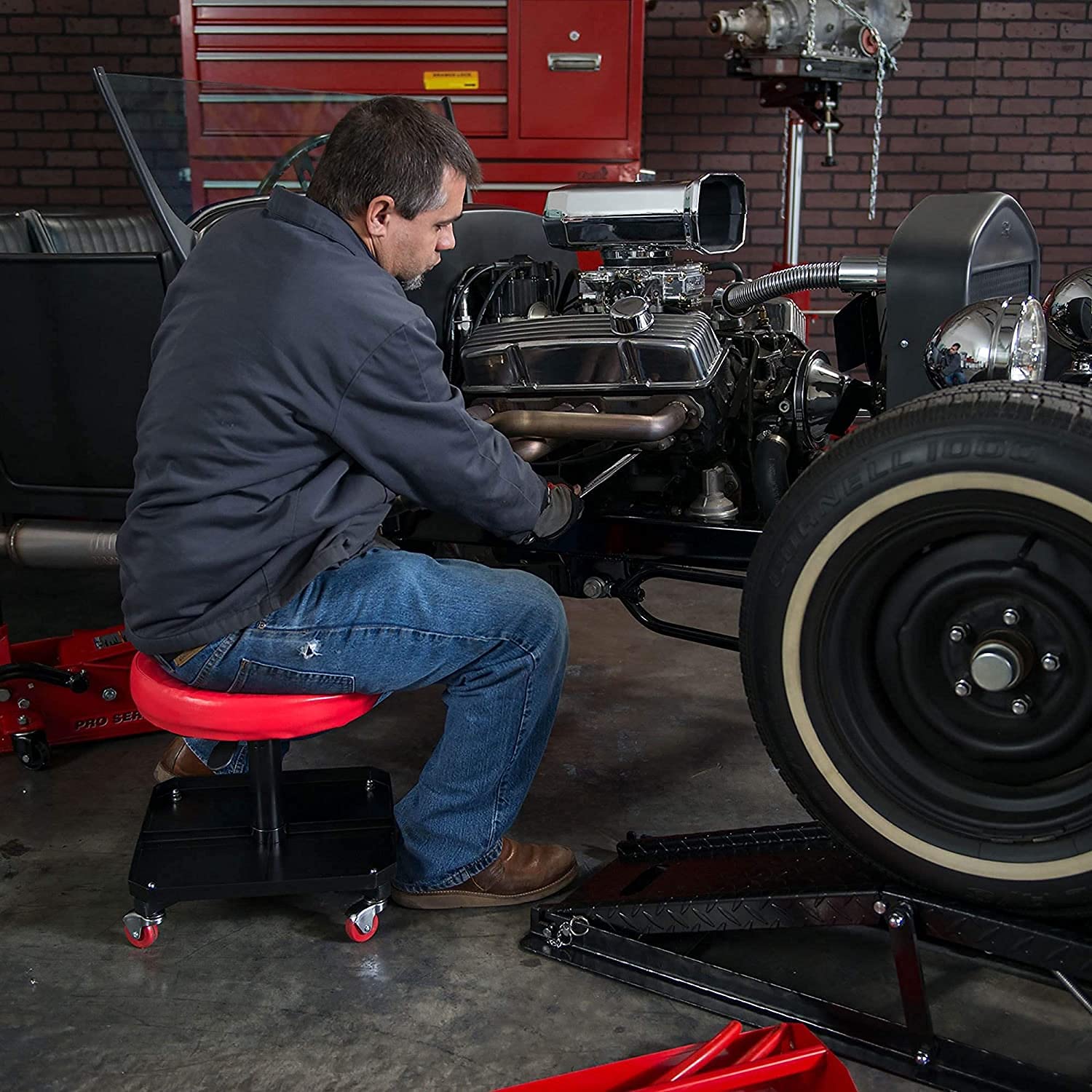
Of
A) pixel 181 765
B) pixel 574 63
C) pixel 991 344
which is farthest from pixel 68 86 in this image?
pixel 991 344

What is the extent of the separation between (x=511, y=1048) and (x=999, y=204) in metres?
1.72

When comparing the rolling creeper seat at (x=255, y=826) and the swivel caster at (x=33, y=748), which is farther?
the swivel caster at (x=33, y=748)

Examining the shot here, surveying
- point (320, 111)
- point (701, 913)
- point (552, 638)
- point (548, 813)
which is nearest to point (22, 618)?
point (320, 111)

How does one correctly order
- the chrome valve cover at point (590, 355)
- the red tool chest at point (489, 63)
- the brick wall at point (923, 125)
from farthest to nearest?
the brick wall at point (923, 125) < the red tool chest at point (489, 63) < the chrome valve cover at point (590, 355)

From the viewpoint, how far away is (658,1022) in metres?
1.87

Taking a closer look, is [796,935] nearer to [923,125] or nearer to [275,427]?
[275,427]

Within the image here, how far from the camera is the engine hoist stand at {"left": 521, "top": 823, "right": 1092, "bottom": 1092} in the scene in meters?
1.70

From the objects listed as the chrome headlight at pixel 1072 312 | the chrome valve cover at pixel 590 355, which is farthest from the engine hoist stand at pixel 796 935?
the chrome headlight at pixel 1072 312

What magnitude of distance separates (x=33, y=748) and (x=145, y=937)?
892 millimetres

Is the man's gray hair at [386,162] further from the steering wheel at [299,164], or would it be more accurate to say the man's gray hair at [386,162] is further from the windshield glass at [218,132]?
the steering wheel at [299,164]

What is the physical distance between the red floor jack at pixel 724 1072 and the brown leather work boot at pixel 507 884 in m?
0.56

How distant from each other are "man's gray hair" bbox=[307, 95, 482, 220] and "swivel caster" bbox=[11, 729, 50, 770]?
1.49 meters

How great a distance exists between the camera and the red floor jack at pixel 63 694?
2818 millimetres

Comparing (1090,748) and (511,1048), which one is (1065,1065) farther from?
(511,1048)
